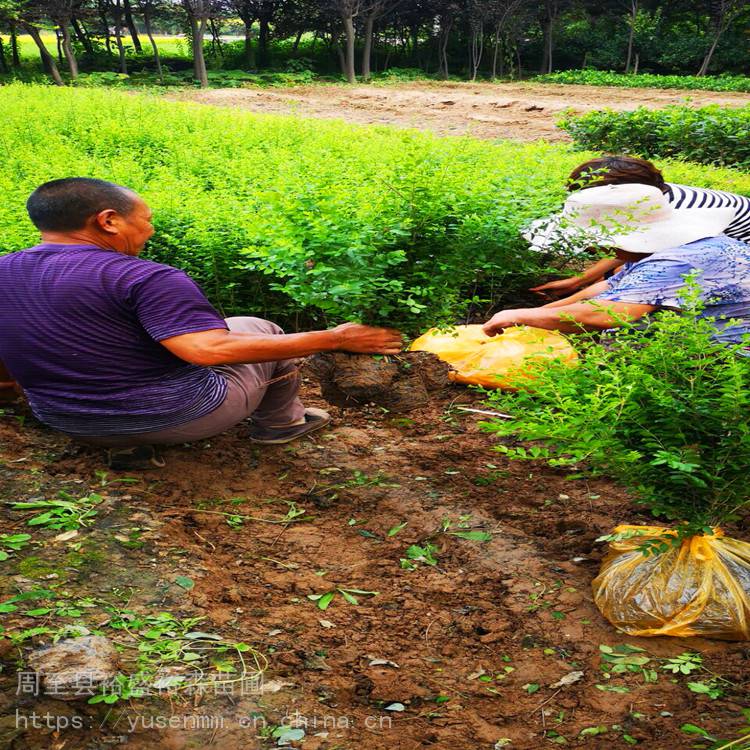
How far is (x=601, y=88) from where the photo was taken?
26594 mm

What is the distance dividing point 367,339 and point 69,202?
1.44 meters

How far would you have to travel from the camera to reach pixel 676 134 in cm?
1164

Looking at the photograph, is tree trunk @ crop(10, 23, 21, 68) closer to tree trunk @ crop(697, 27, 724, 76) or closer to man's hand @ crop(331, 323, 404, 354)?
tree trunk @ crop(697, 27, 724, 76)

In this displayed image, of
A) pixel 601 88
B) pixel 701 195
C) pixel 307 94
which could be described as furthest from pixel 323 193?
pixel 601 88

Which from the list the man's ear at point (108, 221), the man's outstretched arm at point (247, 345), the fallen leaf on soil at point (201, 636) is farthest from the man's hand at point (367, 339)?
the fallen leaf on soil at point (201, 636)

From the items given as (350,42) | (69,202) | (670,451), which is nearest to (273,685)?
(670,451)

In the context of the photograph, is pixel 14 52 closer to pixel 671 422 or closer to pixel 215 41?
pixel 215 41

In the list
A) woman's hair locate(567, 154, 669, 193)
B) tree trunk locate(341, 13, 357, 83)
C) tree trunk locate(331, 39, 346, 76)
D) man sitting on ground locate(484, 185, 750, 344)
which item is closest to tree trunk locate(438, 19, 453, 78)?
tree trunk locate(331, 39, 346, 76)

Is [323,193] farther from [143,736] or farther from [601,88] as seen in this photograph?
[601,88]

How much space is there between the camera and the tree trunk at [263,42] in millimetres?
34631

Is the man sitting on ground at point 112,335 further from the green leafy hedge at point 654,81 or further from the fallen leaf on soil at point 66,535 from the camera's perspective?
the green leafy hedge at point 654,81

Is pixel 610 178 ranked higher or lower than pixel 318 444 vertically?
higher

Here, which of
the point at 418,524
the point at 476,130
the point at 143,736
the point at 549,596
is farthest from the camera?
the point at 476,130

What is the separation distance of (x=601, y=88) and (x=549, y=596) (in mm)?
26997
